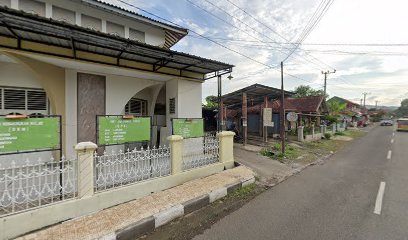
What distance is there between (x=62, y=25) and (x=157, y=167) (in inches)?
153

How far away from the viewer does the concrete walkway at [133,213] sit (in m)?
3.30

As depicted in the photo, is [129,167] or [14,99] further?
[14,99]

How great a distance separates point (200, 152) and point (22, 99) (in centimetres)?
608

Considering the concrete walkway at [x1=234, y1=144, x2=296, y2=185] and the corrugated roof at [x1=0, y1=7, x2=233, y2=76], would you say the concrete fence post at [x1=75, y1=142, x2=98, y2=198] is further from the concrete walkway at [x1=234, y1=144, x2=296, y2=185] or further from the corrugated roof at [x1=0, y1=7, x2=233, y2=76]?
the concrete walkway at [x1=234, y1=144, x2=296, y2=185]

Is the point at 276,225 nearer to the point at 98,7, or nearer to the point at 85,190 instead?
the point at 85,190

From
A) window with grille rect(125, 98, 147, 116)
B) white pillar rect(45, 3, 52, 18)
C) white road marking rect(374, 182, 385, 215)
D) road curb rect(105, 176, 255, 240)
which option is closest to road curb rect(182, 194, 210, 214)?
road curb rect(105, 176, 255, 240)

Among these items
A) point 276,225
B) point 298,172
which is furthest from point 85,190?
point 298,172

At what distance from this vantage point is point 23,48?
507 centimetres

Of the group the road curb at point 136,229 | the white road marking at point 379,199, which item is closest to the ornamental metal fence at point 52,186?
the road curb at point 136,229

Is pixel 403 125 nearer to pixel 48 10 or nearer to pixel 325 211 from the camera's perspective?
pixel 325 211

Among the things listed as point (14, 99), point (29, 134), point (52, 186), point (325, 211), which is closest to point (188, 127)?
point (52, 186)

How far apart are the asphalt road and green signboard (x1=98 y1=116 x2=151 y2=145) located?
3009mm

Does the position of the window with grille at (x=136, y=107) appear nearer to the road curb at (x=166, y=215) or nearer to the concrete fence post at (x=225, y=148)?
the concrete fence post at (x=225, y=148)

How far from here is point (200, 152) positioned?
22.2 feet
